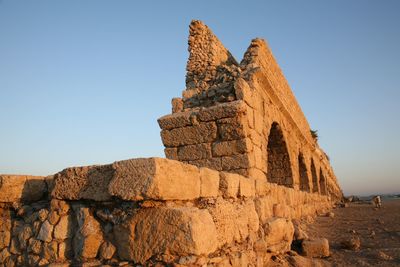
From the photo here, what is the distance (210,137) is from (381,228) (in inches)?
206

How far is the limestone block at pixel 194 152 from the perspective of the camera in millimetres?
5398

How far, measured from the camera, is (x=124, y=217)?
2428mm

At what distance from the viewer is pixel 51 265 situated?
2.46 meters

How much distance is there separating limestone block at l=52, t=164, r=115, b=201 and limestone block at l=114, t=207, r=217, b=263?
345 millimetres

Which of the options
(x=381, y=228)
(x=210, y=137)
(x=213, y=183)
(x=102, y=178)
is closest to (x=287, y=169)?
(x=381, y=228)

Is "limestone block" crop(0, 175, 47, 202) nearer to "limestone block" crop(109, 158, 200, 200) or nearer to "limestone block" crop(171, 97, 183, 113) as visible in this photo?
"limestone block" crop(109, 158, 200, 200)

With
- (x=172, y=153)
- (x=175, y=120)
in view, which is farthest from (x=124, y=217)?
(x=175, y=120)

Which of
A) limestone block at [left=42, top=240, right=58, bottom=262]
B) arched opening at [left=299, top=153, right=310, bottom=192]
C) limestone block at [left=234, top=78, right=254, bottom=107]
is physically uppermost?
limestone block at [left=234, top=78, right=254, bottom=107]

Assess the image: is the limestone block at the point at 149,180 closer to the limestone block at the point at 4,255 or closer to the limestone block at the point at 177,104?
the limestone block at the point at 4,255

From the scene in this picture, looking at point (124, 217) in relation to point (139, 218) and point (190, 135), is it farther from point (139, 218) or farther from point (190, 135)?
point (190, 135)

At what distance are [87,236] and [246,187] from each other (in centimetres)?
203

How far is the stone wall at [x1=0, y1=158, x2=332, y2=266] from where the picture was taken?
2322mm

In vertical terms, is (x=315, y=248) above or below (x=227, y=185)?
below

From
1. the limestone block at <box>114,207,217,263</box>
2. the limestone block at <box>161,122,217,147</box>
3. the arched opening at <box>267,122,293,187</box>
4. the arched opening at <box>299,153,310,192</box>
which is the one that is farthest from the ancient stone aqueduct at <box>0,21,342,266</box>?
the arched opening at <box>299,153,310,192</box>
